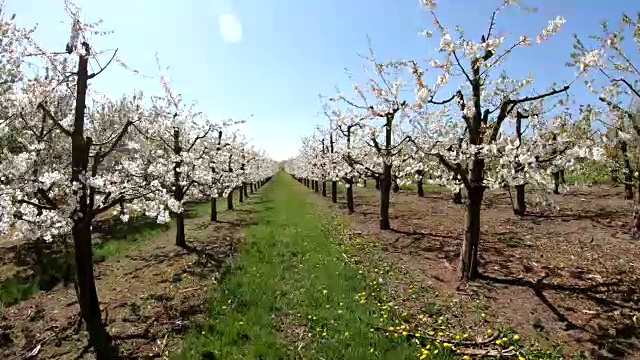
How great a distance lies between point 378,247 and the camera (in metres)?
14.9

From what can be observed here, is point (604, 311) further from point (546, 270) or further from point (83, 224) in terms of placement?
point (83, 224)

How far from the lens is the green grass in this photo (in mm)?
6852

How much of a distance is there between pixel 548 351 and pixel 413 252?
23.8 feet

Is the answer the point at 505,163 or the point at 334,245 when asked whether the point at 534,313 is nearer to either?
the point at 505,163

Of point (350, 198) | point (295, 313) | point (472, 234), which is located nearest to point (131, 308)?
point (295, 313)

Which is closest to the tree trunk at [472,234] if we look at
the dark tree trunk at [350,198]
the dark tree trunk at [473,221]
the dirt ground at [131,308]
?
the dark tree trunk at [473,221]

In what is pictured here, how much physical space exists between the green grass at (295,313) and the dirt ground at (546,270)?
204cm

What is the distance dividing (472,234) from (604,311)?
10.4ft

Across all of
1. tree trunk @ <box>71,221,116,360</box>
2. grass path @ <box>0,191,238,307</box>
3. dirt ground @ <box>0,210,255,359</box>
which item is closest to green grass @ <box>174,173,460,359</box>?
dirt ground @ <box>0,210,255,359</box>

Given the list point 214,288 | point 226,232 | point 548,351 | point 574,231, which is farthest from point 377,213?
point 548,351

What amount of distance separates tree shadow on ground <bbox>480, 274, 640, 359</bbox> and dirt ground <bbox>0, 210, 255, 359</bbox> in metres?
7.60

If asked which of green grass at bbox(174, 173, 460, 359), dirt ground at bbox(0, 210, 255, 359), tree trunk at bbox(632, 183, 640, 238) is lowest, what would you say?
dirt ground at bbox(0, 210, 255, 359)

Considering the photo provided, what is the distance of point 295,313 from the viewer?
28.0 ft

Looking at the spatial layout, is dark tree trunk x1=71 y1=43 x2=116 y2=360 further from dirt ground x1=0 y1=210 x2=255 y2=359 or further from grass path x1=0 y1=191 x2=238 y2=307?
grass path x1=0 y1=191 x2=238 y2=307
